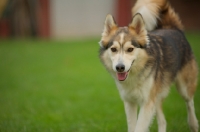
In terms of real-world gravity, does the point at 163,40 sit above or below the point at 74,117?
above

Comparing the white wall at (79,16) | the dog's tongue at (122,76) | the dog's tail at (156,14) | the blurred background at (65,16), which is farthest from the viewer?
the white wall at (79,16)

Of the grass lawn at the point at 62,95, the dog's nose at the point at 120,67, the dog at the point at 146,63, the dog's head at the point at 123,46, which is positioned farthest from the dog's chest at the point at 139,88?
the grass lawn at the point at 62,95

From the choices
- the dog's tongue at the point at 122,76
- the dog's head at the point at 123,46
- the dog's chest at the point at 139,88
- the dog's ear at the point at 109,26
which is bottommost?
the dog's chest at the point at 139,88

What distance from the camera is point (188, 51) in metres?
6.30

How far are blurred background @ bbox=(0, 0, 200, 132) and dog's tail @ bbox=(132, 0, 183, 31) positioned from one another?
1766 mm

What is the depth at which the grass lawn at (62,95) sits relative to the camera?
6.58m

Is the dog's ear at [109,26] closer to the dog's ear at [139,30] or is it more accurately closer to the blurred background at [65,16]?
the dog's ear at [139,30]

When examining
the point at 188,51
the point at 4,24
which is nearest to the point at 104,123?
the point at 188,51

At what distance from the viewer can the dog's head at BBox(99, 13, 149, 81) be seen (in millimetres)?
4977

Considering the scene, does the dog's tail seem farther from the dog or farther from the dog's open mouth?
the dog's open mouth

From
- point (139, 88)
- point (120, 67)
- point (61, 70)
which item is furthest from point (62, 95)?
point (120, 67)

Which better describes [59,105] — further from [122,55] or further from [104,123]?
[122,55]

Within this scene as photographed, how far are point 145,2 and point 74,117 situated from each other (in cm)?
267

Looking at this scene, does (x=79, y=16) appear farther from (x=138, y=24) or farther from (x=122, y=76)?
(x=122, y=76)
